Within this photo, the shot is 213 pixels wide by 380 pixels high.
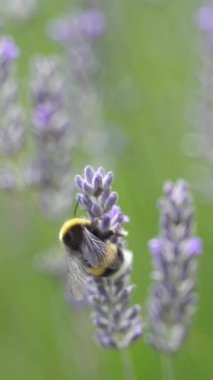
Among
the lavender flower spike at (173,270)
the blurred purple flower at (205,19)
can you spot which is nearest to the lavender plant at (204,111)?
the blurred purple flower at (205,19)

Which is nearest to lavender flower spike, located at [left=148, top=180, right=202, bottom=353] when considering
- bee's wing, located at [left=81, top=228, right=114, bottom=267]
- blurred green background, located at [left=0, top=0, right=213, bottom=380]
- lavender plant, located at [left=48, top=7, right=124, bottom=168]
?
bee's wing, located at [left=81, top=228, right=114, bottom=267]

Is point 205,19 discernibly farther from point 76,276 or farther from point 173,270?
point 76,276

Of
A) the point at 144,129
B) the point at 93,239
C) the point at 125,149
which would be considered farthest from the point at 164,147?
the point at 93,239

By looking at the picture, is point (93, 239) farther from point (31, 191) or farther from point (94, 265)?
point (31, 191)

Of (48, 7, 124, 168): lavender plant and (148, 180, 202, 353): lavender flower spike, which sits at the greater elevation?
(48, 7, 124, 168): lavender plant

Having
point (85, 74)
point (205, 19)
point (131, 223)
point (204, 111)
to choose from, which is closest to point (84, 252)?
point (85, 74)

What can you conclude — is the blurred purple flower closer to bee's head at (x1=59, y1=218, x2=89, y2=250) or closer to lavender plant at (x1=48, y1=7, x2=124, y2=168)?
lavender plant at (x1=48, y1=7, x2=124, y2=168)
